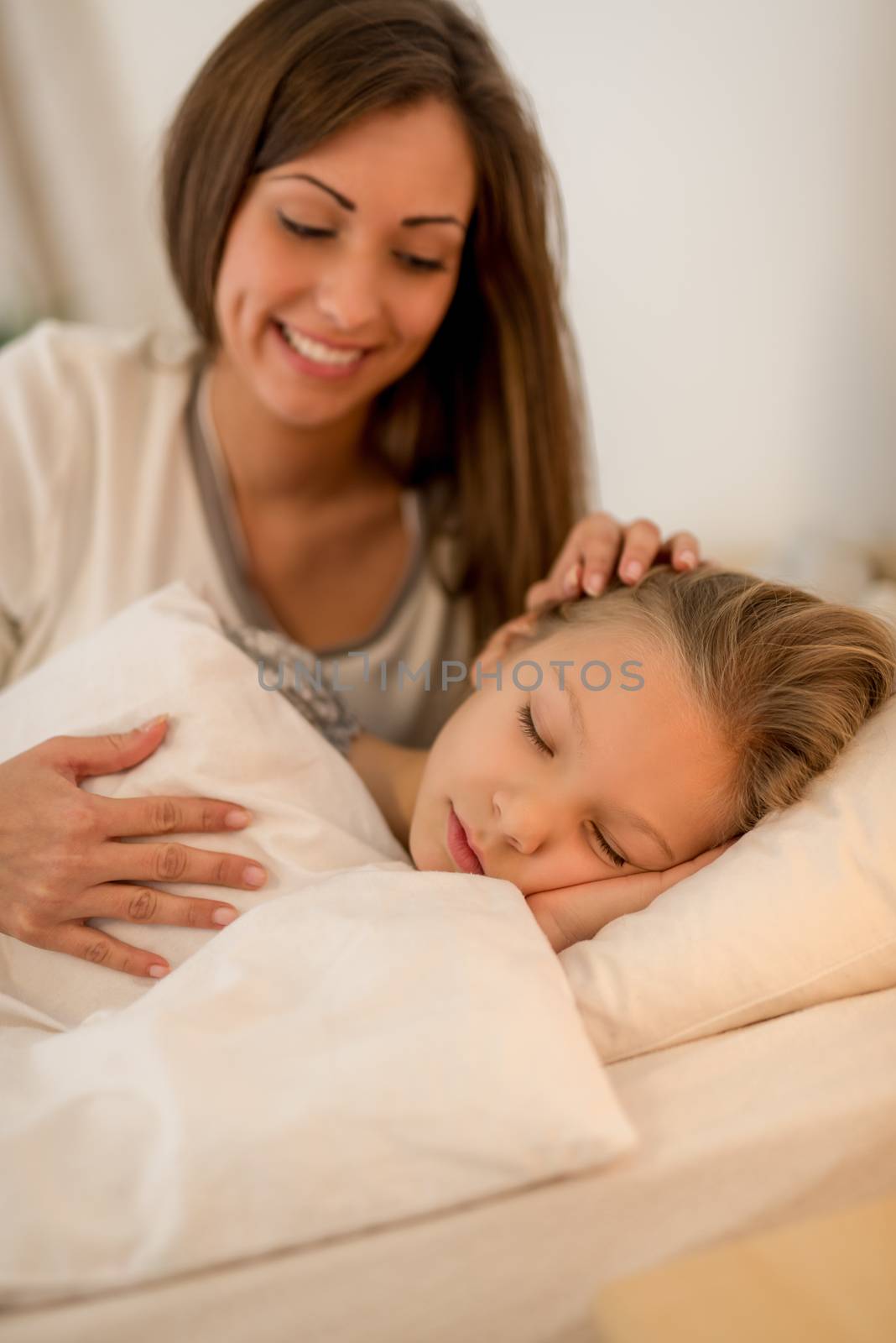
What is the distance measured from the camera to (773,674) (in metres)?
1.04

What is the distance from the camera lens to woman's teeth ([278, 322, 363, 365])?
1.42 metres

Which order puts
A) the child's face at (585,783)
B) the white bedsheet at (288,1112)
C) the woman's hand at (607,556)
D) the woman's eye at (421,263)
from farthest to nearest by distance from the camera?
the woman's eye at (421,263), the woman's hand at (607,556), the child's face at (585,783), the white bedsheet at (288,1112)

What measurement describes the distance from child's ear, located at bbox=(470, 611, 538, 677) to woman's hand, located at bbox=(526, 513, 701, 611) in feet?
0.19

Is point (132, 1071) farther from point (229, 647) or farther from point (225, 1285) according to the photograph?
point (229, 647)

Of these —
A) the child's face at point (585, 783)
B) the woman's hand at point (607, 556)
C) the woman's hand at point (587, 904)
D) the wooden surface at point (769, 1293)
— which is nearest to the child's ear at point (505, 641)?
the woman's hand at point (607, 556)

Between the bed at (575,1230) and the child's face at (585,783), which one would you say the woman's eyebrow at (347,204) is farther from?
the bed at (575,1230)

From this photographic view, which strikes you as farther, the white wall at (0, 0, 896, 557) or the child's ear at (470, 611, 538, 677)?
the white wall at (0, 0, 896, 557)

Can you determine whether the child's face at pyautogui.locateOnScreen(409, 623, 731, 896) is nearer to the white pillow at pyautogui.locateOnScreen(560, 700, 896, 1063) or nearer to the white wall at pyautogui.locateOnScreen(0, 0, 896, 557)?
the white pillow at pyautogui.locateOnScreen(560, 700, 896, 1063)

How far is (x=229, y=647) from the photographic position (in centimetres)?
112

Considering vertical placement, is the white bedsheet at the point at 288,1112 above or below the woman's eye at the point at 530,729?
below

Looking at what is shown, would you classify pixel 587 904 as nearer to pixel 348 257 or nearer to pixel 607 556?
pixel 607 556

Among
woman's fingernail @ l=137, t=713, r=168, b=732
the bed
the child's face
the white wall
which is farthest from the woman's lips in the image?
the white wall

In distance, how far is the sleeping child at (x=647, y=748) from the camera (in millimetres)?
1007

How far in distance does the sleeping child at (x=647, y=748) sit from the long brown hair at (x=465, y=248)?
62 centimetres
